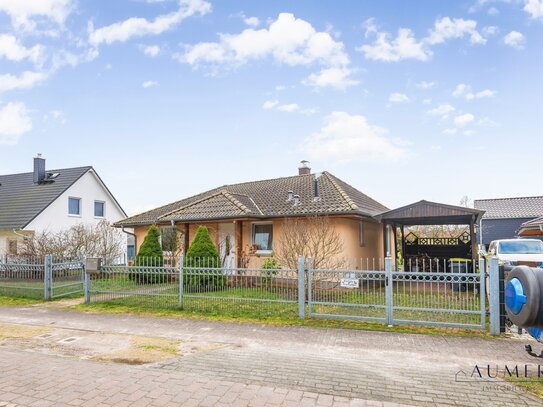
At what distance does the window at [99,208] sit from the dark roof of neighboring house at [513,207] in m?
33.1

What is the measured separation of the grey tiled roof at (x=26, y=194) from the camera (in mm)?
23500

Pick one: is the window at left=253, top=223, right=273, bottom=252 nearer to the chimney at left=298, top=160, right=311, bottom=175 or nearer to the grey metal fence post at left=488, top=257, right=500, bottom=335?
the chimney at left=298, top=160, right=311, bottom=175

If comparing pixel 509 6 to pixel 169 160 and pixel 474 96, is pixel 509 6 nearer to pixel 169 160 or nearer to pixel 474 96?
pixel 474 96

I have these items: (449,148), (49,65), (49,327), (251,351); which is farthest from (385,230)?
(49,65)

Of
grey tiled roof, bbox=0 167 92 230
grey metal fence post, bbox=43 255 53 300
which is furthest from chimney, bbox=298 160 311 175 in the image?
grey tiled roof, bbox=0 167 92 230

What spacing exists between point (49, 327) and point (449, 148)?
57.4 ft

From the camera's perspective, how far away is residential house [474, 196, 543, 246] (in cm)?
3456

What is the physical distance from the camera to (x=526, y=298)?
171 inches

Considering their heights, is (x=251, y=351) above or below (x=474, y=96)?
below

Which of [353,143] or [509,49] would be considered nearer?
[509,49]

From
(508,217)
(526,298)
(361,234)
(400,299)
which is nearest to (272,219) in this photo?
(361,234)

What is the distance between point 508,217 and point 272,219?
28.9 metres

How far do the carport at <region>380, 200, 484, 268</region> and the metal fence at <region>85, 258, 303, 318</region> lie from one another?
201 inches

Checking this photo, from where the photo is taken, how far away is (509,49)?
1329cm
